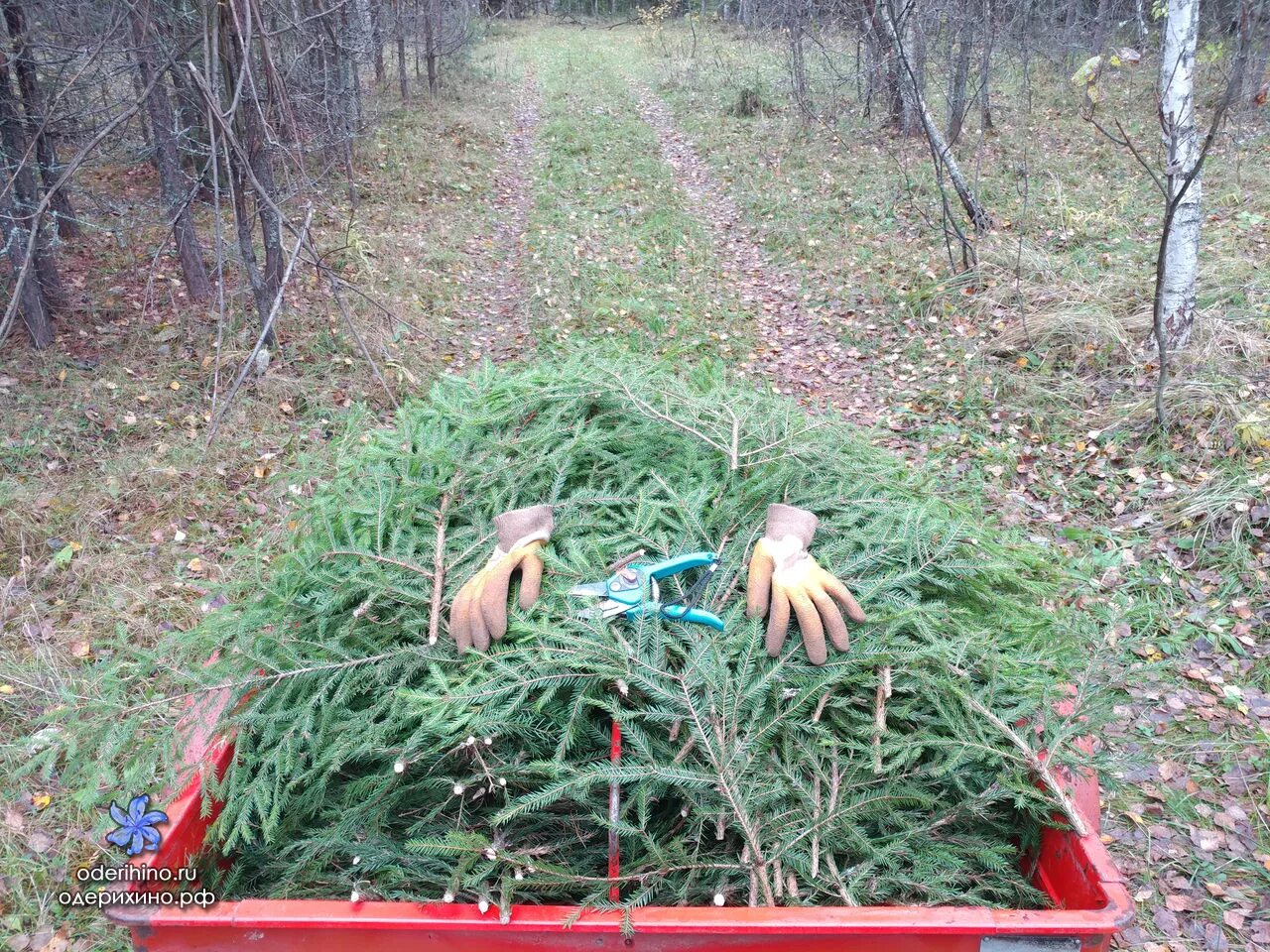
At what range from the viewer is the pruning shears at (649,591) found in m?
2.24

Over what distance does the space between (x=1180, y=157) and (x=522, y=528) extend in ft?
19.6

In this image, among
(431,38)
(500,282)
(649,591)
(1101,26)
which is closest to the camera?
(649,591)

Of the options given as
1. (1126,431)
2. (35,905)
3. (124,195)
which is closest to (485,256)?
(124,195)

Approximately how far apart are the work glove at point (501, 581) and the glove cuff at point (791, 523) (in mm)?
709

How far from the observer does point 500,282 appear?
9.21 meters

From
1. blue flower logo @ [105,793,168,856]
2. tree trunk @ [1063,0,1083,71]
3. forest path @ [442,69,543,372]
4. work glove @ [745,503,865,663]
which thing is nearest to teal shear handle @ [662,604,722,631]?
work glove @ [745,503,865,663]

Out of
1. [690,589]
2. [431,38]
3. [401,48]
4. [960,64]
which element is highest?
[431,38]

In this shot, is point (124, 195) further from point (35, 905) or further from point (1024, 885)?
point (1024, 885)

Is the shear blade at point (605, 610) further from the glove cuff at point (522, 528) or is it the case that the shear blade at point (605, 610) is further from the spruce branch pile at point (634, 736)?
the glove cuff at point (522, 528)

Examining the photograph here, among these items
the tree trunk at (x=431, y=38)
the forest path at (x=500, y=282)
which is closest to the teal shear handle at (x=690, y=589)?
the forest path at (x=500, y=282)

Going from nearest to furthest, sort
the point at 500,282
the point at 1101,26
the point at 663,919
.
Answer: the point at 663,919
the point at 500,282
the point at 1101,26

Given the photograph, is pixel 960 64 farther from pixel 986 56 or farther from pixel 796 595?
pixel 796 595

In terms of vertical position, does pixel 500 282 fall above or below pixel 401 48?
below

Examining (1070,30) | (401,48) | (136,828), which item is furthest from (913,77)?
(1070,30)
